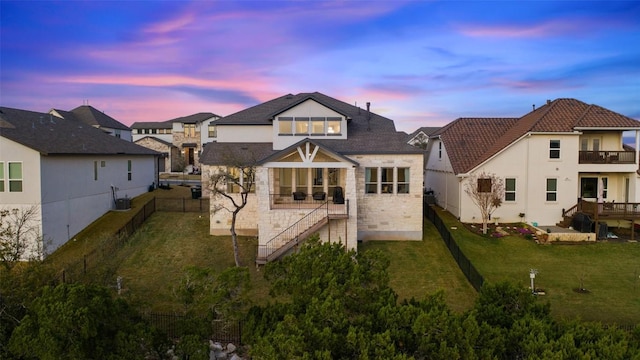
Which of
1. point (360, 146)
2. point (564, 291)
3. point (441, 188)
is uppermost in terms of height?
point (360, 146)

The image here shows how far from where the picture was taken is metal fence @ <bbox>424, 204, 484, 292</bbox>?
17.0 metres

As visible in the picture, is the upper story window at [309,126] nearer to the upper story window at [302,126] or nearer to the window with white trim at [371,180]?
the upper story window at [302,126]

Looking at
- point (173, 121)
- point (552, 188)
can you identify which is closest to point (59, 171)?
point (552, 188)

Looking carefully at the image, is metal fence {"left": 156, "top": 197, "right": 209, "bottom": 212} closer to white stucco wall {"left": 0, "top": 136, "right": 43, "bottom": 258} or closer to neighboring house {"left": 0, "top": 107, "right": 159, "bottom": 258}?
neighboring house {"left": 0, "top": 107, "right": 159, "bottom": 258}

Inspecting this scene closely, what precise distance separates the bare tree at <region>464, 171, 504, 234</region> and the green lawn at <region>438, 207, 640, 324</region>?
1.72 m

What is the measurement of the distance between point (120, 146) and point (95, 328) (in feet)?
74.6

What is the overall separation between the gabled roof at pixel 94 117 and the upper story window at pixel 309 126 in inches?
1269

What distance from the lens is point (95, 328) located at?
10102mm

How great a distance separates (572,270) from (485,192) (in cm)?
711

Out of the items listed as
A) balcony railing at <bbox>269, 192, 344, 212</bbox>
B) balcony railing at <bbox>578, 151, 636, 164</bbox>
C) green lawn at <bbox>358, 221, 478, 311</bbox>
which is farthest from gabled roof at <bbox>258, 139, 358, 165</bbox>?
balcony railing at <bbox>578, 151, 636, 164</bbox>

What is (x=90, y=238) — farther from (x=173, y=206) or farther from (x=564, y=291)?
(x=564, y=291)

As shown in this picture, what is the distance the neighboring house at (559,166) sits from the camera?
85.3 ft

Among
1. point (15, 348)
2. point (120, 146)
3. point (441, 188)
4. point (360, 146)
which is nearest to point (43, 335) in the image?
point (15, 348)

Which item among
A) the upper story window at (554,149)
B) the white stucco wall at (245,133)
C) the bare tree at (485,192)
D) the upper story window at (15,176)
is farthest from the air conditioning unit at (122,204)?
the upper story window at (554,149)
